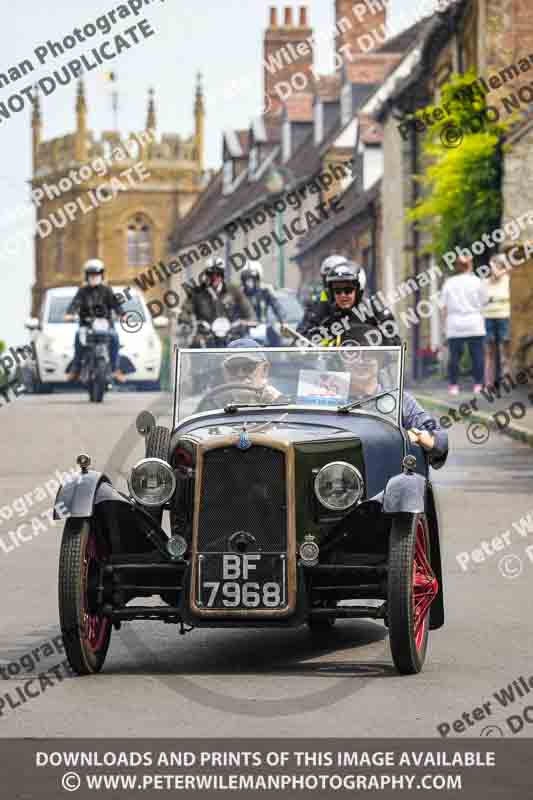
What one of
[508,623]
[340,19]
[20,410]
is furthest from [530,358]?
[340,19]

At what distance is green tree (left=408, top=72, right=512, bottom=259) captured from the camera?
104 feet

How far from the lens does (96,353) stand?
89.9 feet

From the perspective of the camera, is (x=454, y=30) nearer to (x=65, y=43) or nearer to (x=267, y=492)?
(x=65, y=43)

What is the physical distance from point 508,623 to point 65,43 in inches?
713

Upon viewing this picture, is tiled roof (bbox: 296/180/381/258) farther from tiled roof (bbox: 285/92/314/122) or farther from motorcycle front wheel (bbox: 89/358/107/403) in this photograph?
motorcycle front wheel (bbox: 89/358/107/403)

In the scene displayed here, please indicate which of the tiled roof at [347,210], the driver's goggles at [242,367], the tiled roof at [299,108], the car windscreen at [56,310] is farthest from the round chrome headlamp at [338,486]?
the tiled roof at [299,108]

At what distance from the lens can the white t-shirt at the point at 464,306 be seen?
2662 centimetres

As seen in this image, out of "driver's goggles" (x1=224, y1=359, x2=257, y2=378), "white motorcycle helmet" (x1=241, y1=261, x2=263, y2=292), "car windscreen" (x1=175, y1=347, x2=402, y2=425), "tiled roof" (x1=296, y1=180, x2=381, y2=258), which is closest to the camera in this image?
"car windscreen" (x1=175, y1=347, x2=402, y2=425)

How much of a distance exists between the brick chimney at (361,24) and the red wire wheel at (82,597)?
183 ft

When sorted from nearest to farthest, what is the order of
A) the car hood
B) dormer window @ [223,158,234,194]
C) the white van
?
the car hood < the white van < dormer window @ [223,158,234,194]

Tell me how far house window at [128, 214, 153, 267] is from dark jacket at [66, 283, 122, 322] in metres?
103

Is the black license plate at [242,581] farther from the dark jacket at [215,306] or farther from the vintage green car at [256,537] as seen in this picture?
the dark jacket at [215,306]

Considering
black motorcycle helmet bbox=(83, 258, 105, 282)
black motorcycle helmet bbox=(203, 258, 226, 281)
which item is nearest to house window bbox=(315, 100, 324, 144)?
black motorcycle helmet bbox=(83, 258, 105, 282)

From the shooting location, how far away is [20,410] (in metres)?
26.8
